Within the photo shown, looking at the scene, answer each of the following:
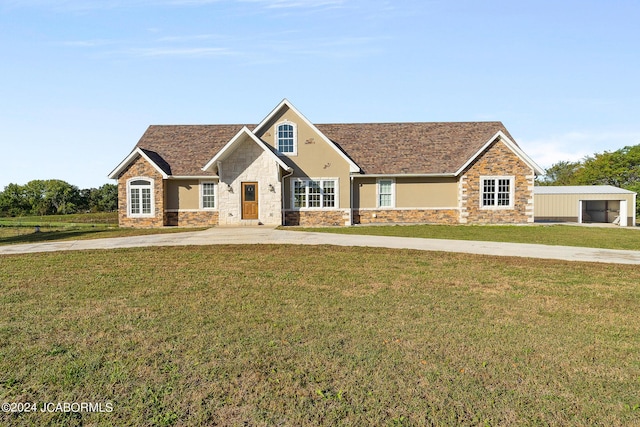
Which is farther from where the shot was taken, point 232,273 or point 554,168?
point 554,168

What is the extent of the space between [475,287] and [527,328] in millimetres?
2601

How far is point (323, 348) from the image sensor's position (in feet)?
A: 17.0

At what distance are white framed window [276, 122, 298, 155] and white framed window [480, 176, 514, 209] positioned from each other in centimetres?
1127

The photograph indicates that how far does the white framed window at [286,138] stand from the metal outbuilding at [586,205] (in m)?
19.2

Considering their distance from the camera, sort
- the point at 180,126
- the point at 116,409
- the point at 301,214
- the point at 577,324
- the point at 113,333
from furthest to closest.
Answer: the point at 180,126 → the point at 301,214 → the point at 577,324 → the point at 113,333 → the point at 116,409

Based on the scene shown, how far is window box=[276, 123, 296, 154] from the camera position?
24750 mm

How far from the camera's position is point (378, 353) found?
5059 millimetres

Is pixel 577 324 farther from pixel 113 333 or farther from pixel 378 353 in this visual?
pixel 113 333

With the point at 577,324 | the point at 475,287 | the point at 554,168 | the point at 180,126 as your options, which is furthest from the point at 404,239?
the point at 554,168

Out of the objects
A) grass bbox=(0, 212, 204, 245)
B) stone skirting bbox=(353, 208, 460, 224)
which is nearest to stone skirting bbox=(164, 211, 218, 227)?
grass bbox=(0, 212, 204, 245)

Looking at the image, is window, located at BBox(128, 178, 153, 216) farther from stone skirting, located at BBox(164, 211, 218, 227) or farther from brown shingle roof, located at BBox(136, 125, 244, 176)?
brown shingle roof, located at BBox(136, 125, 244, 176)

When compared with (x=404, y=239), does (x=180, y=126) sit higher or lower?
higher

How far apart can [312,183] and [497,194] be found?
10.9 meters

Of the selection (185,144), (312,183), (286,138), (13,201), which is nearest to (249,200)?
(312,183)
